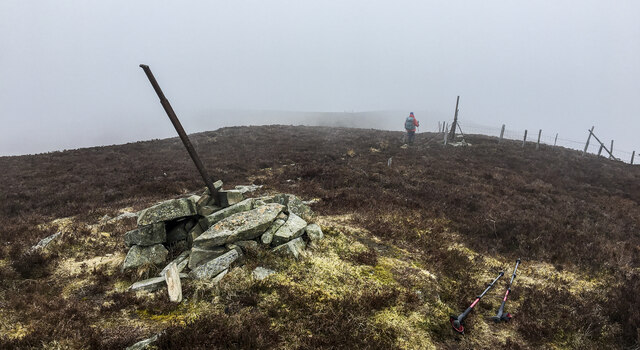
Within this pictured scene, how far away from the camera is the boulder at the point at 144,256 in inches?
268

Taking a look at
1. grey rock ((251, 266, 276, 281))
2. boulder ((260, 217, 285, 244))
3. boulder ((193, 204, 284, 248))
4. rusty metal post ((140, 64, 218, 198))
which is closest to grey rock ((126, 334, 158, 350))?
grey rock ((251, 266, 276, 281))

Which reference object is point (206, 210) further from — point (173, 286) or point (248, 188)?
point (248, 188)

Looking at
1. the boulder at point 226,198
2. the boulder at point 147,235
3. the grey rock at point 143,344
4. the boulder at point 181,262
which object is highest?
the boulder at point 226,198

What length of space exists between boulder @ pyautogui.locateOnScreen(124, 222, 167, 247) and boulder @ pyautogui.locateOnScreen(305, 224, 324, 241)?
378 cm

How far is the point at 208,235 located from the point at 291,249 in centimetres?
202

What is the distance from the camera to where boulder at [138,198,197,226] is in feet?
23.4

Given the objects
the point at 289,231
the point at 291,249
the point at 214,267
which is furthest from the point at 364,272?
the point at 214,267

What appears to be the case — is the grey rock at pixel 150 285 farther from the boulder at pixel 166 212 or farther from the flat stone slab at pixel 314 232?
the flat stone slab at pixel 314 232

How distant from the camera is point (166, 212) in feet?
23.9

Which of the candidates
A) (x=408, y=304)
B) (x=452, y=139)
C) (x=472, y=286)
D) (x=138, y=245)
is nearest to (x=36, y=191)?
(x=138, y=245)

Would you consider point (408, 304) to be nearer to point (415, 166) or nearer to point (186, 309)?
point (186, 309)

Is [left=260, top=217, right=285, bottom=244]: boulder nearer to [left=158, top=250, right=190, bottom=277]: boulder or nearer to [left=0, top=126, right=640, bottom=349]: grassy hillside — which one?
[left=0, top=126, right=640, bottom=349]: grassy hillside

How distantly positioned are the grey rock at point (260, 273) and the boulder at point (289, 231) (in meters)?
0.95

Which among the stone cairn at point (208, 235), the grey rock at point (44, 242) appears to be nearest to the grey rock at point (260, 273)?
the stone cairn at point (208, 235)
